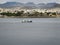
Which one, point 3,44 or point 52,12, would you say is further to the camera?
point 52,12

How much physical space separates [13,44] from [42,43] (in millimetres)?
1337

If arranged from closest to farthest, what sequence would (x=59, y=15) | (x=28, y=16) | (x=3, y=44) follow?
1. (x=3, y=44)
2. (x=28, y=16)
3. (x=59, y=15)

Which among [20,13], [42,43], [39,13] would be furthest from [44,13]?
[42,43]

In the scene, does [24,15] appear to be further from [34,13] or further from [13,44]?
[13,44]

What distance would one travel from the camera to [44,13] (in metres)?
45.0

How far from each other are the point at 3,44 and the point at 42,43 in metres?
1.77

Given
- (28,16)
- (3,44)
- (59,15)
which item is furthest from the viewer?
(59,15)

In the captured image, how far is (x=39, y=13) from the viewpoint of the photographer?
4553 cm

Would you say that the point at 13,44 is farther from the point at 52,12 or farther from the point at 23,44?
the point at 52,12

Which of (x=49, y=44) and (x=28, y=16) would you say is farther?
(x=28, y=16)

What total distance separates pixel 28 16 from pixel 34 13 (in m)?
1.71

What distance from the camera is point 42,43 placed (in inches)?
510

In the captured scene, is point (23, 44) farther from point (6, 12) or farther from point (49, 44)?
point (6, 12)

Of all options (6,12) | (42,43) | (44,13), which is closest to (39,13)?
(44,13)
